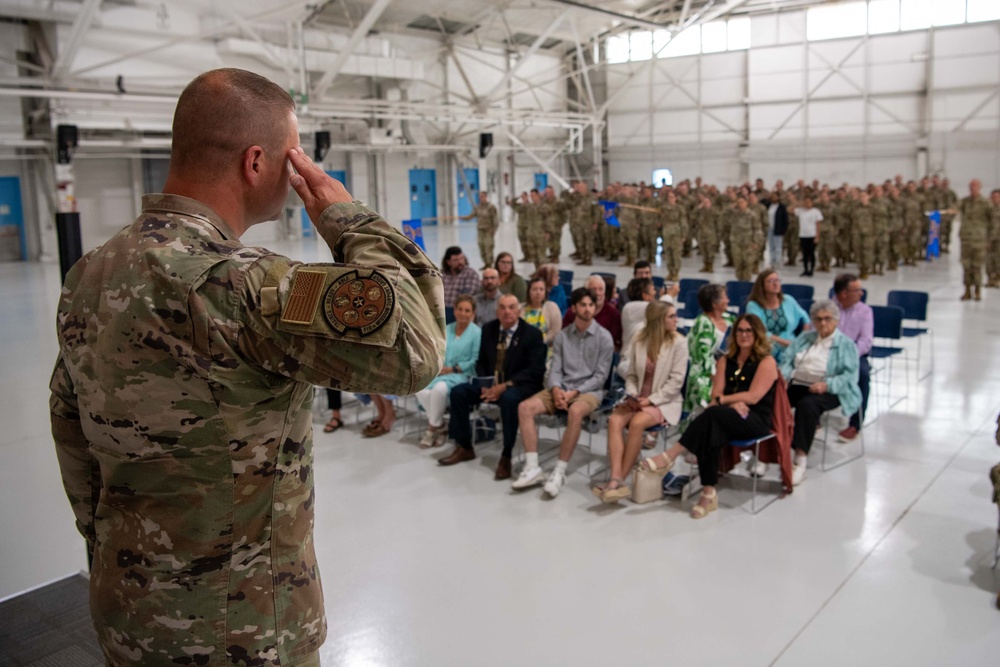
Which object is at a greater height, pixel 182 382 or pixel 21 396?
pixel 182 382

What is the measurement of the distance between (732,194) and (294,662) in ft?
49.6

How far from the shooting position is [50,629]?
10.4 feet

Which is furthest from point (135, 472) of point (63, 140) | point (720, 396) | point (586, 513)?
point (63, 140)

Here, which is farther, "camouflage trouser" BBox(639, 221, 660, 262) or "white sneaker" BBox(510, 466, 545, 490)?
"camouflage trouser" BBox(639, 221, 660, 262)

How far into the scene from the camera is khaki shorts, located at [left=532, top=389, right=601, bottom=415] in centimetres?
529

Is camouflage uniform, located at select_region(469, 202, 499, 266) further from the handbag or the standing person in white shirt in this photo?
the handbag

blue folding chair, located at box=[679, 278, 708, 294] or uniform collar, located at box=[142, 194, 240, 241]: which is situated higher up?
uniform collar, located at box=[142, 194, 240, 241]

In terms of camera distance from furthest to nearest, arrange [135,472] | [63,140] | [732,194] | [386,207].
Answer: [386,207]
[732,194]
[63,140]
[135,472]

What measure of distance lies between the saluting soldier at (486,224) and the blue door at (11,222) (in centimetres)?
988

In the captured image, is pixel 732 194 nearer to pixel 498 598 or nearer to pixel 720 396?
pixel 720 396

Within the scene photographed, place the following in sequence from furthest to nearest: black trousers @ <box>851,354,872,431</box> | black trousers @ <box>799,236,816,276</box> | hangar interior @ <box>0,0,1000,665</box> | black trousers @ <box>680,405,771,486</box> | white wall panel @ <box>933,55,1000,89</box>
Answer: white wall panel @ <box>933,55,1000,89</box>, black trousers @ <box>799,236,816,276</box>, black trousers @ <box>851,354,872,431</box>, black trousers @ <box>680,405,771,486</box>, hangar interior @ <box>0,0,1000,665</box>

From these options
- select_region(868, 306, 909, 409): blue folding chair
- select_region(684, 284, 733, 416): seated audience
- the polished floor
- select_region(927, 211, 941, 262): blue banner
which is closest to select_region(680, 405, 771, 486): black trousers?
the polished floor

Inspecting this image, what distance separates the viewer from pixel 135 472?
129 centimetres

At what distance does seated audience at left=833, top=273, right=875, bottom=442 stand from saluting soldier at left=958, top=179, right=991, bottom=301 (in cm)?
624
